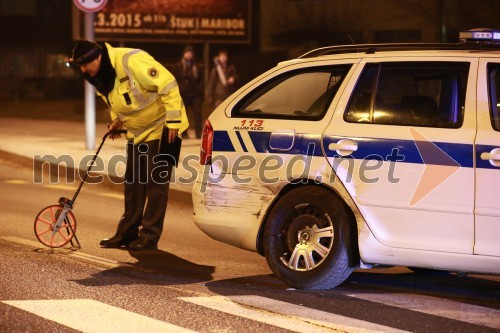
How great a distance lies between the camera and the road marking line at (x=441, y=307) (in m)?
6.54

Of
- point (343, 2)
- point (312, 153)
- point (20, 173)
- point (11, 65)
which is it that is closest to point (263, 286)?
point (312, 153)

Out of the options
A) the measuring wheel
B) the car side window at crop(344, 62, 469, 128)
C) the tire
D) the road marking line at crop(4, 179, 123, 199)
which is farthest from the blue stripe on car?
the road marking line at crop(4, 179, 123, 199)

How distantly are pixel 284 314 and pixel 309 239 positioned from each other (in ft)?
2.74

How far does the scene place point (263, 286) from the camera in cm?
749

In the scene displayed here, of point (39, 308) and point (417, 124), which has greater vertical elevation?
point (417, 124)

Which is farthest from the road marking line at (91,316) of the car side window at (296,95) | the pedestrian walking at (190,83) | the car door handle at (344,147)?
the pedestrian walking at (190,83)

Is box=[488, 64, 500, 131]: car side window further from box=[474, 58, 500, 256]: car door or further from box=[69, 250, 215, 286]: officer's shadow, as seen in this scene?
box=[69, 250, 215, 286]: officer's shadow

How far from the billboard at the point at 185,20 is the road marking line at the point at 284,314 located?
62.7ft

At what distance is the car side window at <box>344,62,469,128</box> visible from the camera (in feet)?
22.9

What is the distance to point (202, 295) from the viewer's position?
709 centimetres

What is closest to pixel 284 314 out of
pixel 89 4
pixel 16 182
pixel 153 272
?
pixel 153 272

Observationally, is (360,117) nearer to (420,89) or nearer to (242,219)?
(420,89)

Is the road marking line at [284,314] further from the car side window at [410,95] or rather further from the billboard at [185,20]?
the billboard at [185,20]

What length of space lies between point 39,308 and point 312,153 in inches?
79.5
